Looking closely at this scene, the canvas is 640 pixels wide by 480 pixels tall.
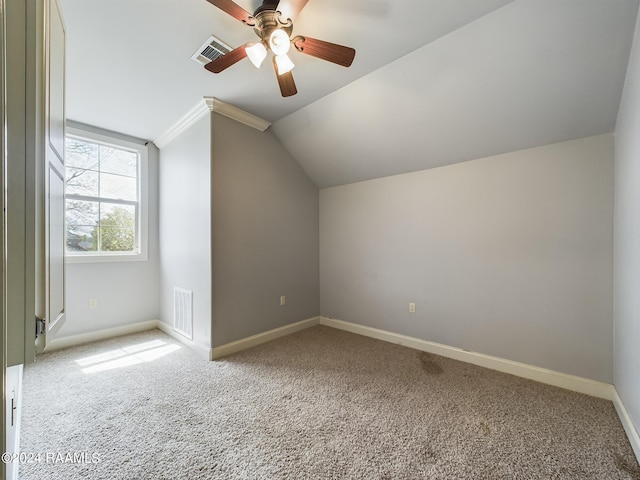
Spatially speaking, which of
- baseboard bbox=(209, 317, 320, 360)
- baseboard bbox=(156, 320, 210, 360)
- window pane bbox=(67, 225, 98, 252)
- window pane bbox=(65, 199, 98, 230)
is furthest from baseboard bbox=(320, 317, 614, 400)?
window pane bbox=(65, 199, 98, 230)

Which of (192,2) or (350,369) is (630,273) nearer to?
(350,369)

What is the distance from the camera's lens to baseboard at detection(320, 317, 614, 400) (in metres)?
2.03

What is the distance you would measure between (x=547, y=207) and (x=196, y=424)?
3.15 meters

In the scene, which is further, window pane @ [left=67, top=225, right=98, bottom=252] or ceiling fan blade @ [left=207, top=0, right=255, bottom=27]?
window pane @ [left=67, top=225, right=98, bottom=252]

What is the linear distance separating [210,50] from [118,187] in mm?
2440

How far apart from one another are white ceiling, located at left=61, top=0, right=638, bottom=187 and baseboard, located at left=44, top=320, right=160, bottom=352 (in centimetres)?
252

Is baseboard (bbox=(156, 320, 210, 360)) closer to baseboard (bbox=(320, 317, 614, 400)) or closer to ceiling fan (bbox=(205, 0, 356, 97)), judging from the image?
baseboard (bbox=(320, 317, 614, 400))

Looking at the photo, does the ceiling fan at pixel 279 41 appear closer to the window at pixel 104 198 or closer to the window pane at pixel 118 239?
the window at pixel 104 198

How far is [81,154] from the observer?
3.17 meters

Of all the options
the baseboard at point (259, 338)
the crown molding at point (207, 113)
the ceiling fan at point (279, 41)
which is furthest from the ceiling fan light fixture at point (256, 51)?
the baseboard at point (259, 338)

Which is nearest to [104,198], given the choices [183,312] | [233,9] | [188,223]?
[188,223]

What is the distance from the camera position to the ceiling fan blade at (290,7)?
1.39m

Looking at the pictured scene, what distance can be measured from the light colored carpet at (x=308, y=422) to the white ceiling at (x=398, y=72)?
6.89 feet

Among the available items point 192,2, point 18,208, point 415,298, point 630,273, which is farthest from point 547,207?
point 18,208
